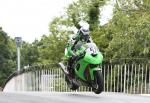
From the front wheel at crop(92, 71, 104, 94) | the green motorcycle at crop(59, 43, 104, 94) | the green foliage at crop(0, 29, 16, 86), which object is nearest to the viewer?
the front wheel at crop(92, 71, 104, 94)

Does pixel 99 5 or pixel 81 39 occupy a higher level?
pixel 99 5

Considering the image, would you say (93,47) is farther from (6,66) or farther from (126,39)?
(6,66)

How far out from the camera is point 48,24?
37.9 meters

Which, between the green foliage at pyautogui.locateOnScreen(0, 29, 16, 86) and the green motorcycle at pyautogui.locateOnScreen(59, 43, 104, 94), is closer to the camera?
the green motorcycle at pyautogui.locateOnScreen(59, 43, 104, 94)

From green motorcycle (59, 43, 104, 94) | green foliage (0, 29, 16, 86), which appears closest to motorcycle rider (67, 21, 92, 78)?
green motorcycle (59, 43, 104, 94)

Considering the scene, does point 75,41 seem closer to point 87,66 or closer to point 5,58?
point 87,66

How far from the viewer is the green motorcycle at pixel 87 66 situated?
25.9ft

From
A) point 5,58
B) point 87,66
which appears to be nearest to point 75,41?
point 87,66

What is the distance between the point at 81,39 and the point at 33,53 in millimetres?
62309

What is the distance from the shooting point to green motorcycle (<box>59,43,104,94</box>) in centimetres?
788

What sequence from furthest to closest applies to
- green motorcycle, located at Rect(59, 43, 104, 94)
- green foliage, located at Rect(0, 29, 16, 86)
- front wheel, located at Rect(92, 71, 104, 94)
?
green foliage, located at Rect(0, 29, 16, 86) < green motorcycle, located at Rect(59, 43, 104, 94) < front wheel, located at Rect(92, 71, 104, 94)

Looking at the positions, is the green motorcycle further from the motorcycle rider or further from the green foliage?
the green foliage

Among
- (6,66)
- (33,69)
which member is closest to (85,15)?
(33,69)

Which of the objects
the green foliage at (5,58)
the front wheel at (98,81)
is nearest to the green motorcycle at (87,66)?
the front wheel at (98,81)
